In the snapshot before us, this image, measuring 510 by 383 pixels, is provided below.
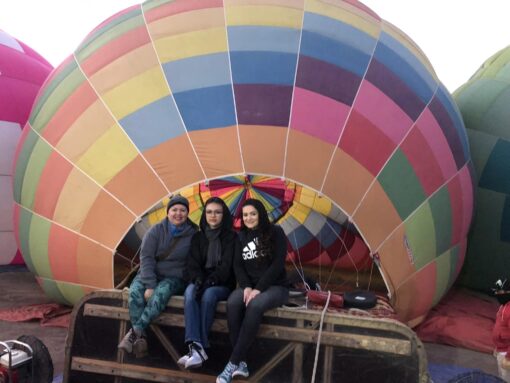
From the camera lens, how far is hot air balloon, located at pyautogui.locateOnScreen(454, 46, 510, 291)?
5539 millimetres

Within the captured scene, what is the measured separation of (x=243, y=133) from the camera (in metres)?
3.81

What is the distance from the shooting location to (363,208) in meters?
3.85

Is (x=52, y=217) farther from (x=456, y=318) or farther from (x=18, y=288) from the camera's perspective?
(x=456, y=318)

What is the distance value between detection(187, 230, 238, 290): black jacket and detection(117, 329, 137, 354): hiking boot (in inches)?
17.5

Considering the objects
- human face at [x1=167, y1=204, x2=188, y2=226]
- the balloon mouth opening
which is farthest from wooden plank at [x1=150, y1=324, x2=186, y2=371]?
the balloon mouth opening

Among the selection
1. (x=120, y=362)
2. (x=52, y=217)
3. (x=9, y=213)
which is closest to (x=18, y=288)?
(x=9, y=213)

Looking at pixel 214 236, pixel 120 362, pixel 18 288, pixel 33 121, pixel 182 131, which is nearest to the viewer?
pixel 120 362

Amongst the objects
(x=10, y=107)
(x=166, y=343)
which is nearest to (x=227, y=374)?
(x=166, y=343)

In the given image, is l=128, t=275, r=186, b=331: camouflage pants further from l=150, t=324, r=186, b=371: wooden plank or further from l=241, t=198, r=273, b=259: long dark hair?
l=241, t=198, r=273, b=259: long dark hair

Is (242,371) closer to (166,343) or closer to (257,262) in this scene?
(166,343)

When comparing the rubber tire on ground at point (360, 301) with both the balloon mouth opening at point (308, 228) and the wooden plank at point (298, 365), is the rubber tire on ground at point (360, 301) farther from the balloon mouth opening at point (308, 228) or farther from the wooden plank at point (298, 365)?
the wooden plank at point (298, 365)

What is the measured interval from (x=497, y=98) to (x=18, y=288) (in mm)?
5588

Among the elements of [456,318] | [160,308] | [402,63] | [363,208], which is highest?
[402,63]

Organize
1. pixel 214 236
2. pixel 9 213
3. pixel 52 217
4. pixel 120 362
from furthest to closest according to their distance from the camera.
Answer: pixel 9 213 → pixel 52 217 → pixel 214 236 → pixel 120 362
